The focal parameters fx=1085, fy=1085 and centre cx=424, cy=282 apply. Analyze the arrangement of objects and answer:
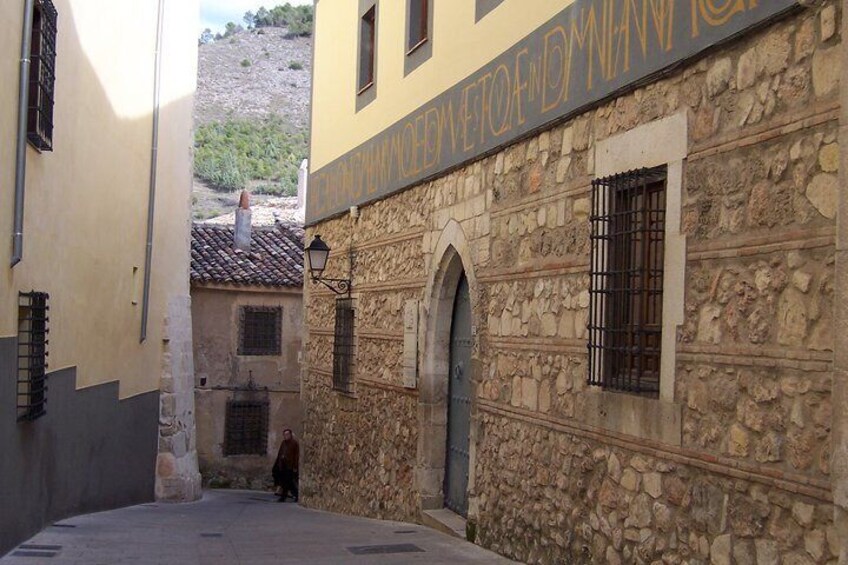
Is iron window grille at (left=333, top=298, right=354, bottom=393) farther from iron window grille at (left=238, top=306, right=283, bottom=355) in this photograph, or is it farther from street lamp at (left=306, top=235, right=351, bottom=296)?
iron window grille at (left=238, top=306, right=283, bottom=355)

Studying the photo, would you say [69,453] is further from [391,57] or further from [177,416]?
[177,416]

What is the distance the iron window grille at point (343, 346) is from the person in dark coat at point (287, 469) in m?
6.53

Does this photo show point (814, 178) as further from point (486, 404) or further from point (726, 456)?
point (486, 404)

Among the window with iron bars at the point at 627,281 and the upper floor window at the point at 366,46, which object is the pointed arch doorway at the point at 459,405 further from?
the upper floor window at the point at 366,46

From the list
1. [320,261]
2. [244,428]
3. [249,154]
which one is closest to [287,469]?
[244,428]

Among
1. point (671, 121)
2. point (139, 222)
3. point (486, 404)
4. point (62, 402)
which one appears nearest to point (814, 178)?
point (671, 121)

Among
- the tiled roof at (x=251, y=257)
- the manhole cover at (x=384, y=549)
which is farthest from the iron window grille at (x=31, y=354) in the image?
the tiled roof at (x=251, y=257)

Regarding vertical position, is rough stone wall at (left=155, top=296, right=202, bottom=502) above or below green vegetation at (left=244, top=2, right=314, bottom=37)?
below

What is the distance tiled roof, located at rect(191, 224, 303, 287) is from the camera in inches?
888

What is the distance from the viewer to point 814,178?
451 cm

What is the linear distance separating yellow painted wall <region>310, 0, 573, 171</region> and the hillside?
45.0 m

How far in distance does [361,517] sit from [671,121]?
24.0 ft

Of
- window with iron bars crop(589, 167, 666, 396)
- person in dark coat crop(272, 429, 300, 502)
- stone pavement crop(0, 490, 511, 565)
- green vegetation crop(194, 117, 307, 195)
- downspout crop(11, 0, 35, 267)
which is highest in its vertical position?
green vegetation crop(194, 117, 307, 195)

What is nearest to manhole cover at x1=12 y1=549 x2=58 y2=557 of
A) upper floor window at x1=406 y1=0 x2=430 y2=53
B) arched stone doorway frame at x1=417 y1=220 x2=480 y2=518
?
arched stone doorway frame at x1=417 y1=220 x2=480 y2=518
